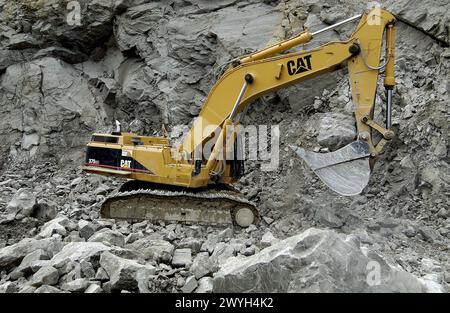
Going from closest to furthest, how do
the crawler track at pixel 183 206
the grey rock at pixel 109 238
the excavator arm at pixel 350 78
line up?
1. the grey rock at pixel 109 238
2. the excavator arm at pixel 350 78
3. the crawler track at pixel 183 206

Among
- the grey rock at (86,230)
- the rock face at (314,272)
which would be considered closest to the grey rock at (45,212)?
the grey rock at (86,230)

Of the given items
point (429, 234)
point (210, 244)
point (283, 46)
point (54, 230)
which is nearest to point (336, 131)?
point (283, 46)

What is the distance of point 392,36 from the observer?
21.3 feet

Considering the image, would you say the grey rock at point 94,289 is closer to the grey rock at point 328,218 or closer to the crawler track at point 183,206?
the crawler track at point 183,206

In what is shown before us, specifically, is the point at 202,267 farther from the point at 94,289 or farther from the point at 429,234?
the point at 429,234

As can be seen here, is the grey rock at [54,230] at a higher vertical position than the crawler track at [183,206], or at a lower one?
lower

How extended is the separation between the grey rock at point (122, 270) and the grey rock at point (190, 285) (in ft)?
1.23

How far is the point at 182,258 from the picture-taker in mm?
5262

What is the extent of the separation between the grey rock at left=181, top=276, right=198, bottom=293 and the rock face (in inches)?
16.1

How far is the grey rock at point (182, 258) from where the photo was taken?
16.8 ft

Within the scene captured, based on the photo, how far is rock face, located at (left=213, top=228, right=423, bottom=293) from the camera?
3770 mm

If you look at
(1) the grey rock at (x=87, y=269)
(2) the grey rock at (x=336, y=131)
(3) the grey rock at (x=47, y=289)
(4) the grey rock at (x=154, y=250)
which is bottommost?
(3) the grey rock at (x=47, y=289)

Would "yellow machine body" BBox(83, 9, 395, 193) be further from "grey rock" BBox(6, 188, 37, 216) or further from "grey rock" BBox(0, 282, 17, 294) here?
"grey rock" BBox(0, 282, 17, 294)
